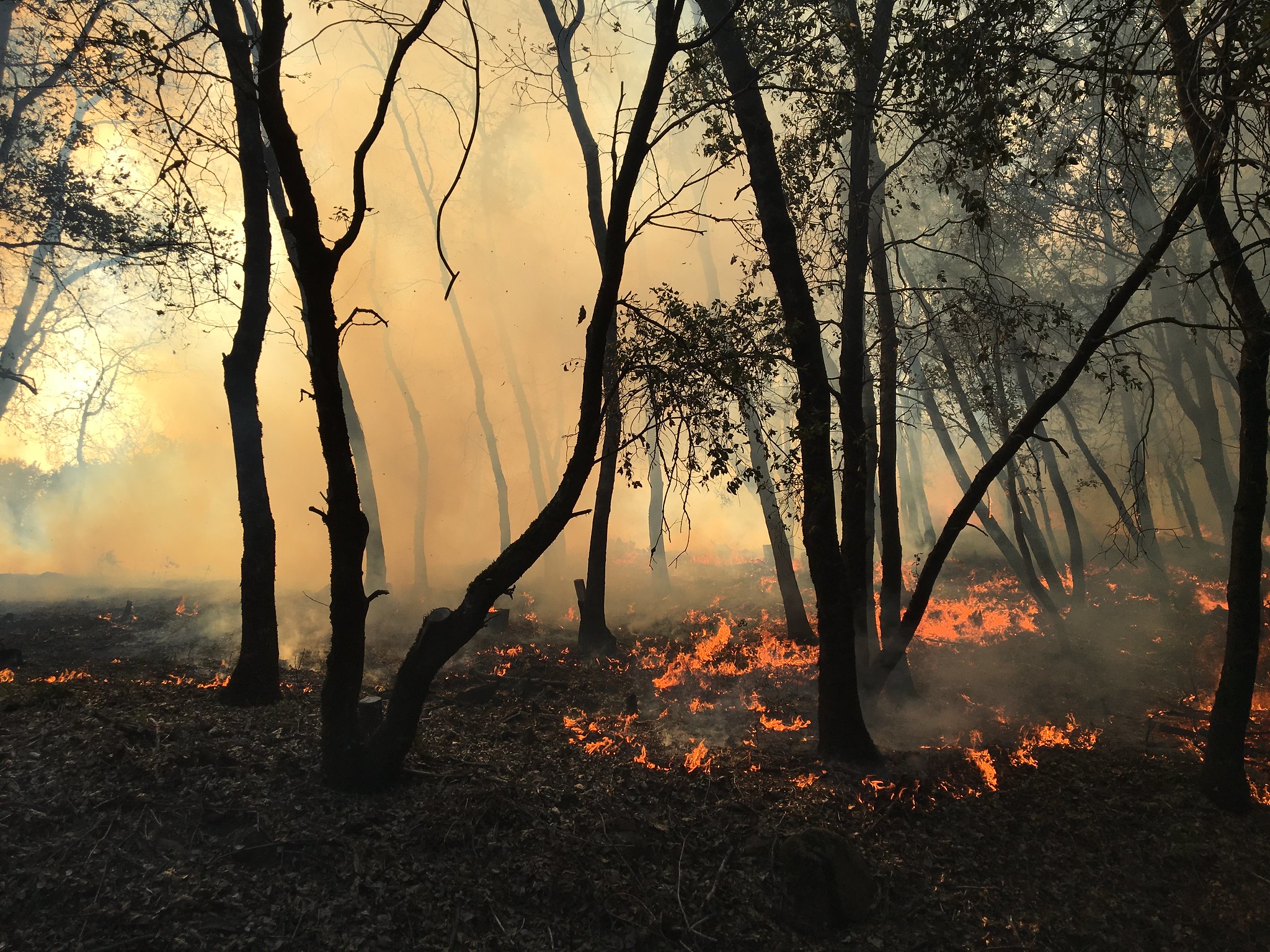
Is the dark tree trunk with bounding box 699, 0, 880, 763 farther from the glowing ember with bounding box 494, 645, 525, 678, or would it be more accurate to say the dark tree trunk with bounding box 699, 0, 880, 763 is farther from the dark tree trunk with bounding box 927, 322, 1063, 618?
the glowing ember with bounding box 494, 645, 525, 678

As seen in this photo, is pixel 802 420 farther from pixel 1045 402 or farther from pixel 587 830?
pixel 587 830

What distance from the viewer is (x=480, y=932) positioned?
15.0ft

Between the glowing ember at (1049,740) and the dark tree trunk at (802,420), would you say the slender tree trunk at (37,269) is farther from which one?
the glowing ember at (1049,740)

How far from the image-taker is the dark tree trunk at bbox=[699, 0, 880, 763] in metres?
6.80

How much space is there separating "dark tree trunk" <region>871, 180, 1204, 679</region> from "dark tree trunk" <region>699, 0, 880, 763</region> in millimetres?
1128

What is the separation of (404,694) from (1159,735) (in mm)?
9446

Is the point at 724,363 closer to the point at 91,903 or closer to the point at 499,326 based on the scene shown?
the point at 91,903

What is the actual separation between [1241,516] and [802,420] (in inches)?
163

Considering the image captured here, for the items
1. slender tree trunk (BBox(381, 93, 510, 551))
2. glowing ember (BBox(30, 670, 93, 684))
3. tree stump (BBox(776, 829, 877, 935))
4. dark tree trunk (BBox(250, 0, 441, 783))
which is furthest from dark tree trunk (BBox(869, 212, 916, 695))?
slender tree trunk (BBox(381, 93, 510, 551))

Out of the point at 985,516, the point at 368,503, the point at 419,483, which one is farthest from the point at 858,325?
the point at 419,483

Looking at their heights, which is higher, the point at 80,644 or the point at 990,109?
the point at 990,109

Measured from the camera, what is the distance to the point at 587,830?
5.69 m

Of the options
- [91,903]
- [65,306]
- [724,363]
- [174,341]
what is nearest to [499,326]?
[65,306]

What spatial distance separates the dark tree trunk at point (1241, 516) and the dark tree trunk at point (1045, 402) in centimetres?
33
